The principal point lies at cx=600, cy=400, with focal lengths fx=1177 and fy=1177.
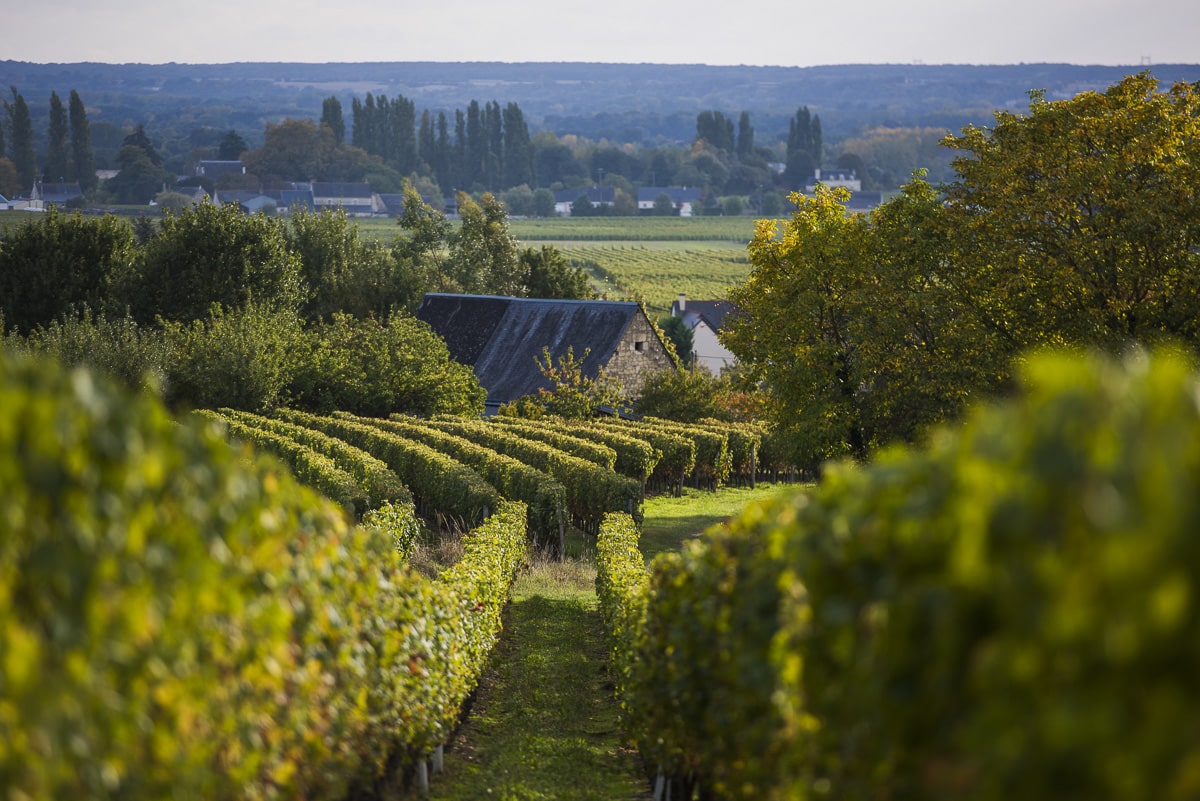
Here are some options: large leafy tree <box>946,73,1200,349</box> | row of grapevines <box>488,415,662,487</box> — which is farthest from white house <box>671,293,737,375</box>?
large leafy tree <box>946,73,1200,349</box>

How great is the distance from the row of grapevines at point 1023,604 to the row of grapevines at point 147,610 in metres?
2.37

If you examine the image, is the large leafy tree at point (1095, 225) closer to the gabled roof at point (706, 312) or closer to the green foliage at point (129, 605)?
the green foliage at point (129, 605)

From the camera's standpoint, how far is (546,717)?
47.4 feet

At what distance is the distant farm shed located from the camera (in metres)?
56.3

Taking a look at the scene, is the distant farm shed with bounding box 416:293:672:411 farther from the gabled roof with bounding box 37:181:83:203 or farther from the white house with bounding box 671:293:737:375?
the gabled roof with bounding box 37:181:83:203

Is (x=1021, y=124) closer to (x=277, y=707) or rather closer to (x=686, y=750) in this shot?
(x=686, y=750)

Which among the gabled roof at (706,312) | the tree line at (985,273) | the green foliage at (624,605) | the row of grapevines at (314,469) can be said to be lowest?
the gabled roof at (706,312)

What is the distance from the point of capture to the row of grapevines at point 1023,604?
2.84m

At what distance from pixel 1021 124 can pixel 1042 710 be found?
2750 centimetres

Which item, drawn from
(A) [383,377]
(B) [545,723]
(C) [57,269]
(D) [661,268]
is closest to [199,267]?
(C) [57,269]

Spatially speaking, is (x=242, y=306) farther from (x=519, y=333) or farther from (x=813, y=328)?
(x=813, y=328)

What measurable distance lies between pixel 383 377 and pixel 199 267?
14.9 m

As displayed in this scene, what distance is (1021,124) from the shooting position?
28.0m

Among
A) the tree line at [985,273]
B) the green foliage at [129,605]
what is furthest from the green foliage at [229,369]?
the green foliage at [129,605]
